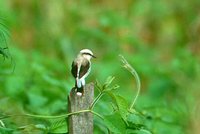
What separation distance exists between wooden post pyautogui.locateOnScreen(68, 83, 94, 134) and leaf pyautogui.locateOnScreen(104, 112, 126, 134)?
0.37ft

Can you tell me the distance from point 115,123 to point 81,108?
0.16 m

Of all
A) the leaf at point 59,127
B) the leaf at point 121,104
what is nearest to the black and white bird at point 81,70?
the leaf at point 121,104

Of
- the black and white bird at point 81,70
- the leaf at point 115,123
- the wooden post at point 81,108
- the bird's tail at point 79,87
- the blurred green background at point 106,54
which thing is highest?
the blurred green background at point 106,54

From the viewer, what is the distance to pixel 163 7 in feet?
33.8

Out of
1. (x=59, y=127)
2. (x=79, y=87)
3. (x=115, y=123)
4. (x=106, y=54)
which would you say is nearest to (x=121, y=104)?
(x=115, y=123)

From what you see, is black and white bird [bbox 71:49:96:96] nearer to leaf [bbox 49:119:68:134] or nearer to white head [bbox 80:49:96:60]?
white head [bbox 80:49:96:60]

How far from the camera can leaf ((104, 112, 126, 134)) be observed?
342 centimetres

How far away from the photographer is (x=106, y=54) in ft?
27.2

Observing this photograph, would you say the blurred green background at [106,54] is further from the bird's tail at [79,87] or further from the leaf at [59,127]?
the bird's tail at [79,87]

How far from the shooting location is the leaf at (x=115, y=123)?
3424mm

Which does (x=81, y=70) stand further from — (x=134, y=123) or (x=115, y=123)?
(x=134, y=123)

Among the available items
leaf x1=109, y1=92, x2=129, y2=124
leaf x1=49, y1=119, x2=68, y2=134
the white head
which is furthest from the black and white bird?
leaf x1=49, y1=119, x2=68, y2=134

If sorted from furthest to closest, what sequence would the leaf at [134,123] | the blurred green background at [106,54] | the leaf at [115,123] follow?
the blurred green background at [106,54], the leaf at [134,123], the leaf at [115,123]

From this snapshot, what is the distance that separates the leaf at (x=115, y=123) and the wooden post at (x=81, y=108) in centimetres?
11
